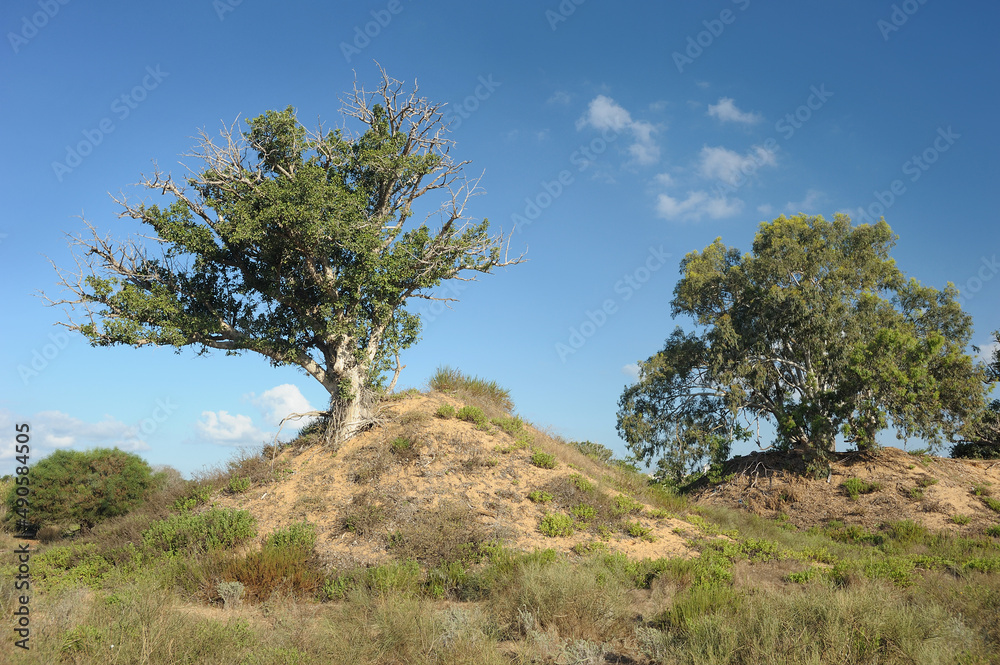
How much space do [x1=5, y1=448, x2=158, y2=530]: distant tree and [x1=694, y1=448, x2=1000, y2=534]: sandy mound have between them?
80.3 ft

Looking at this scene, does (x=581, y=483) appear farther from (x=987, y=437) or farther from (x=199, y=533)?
(x=987, y=437)

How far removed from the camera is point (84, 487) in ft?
68.9

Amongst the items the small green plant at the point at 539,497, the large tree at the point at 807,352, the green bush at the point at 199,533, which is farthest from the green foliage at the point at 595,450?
the green bush at the point at 199,533

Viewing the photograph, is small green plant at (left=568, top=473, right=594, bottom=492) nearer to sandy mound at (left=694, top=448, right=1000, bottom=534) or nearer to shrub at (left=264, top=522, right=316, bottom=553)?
shrub at (left=264, top=522, right=316, bottom=553)

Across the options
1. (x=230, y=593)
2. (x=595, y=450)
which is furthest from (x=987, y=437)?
(x=230, y=593)

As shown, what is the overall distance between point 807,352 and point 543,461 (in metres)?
15.7

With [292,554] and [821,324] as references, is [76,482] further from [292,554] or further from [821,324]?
[821,324]

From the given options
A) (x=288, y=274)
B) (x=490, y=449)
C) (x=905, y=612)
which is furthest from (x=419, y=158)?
(x=905, y=612)

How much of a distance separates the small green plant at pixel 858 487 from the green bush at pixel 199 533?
911 inches

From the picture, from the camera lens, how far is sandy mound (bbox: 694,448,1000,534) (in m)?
21.9

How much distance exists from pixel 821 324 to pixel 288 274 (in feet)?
71.3

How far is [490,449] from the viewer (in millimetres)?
17422

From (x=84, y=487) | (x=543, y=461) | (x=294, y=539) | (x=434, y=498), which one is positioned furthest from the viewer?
(x=84, y=487)

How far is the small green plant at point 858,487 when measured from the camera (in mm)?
23672
